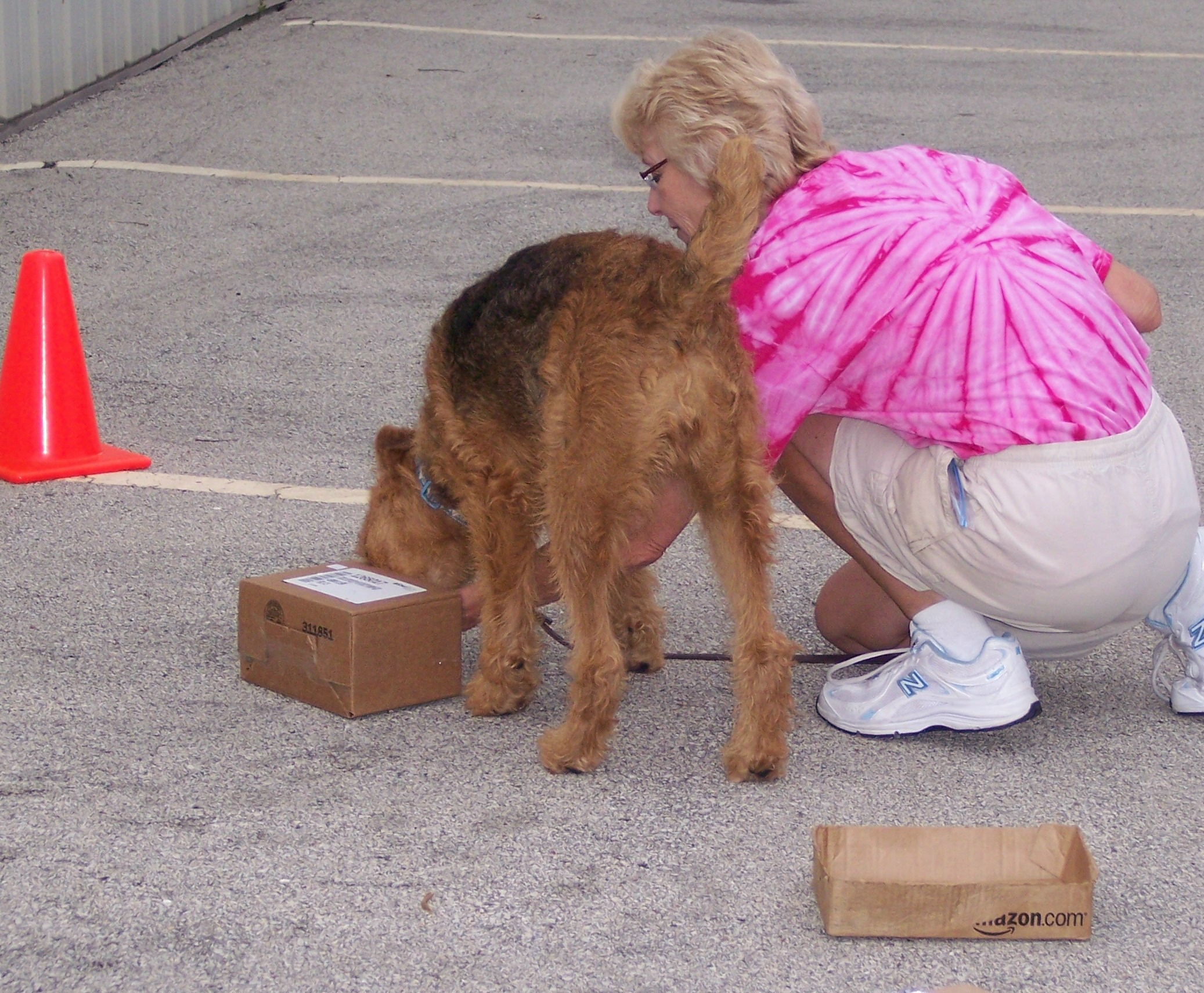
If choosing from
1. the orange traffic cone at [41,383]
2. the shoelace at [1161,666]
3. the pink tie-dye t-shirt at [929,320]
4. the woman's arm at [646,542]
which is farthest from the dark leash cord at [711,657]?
the orange traffic cone at [41,383]

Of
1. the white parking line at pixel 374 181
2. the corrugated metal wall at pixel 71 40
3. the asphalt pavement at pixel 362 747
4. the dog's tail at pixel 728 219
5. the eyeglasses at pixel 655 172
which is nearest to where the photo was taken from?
the asphalt pavement at pixel 362 747

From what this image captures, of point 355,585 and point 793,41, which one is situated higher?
point 793,41

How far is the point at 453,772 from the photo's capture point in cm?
335

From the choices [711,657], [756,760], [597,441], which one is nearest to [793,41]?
[711,657]

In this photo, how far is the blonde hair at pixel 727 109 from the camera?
3.33 meters

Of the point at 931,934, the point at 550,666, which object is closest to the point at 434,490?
the point at 550,666

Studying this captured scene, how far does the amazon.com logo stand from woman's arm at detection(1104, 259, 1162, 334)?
5.11 ft

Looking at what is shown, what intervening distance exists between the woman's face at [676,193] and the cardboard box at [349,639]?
1.10 m

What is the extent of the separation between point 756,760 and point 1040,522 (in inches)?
33.1

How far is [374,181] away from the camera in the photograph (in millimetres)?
9078

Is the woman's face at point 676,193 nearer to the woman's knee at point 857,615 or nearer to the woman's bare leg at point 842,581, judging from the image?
the woman's bare leg at point 842,581

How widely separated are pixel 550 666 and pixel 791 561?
3.59 ft

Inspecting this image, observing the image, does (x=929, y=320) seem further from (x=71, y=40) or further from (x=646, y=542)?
(x=71, y=40)

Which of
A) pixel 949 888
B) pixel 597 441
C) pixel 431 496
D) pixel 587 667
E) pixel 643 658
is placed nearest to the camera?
pixel 949 888
